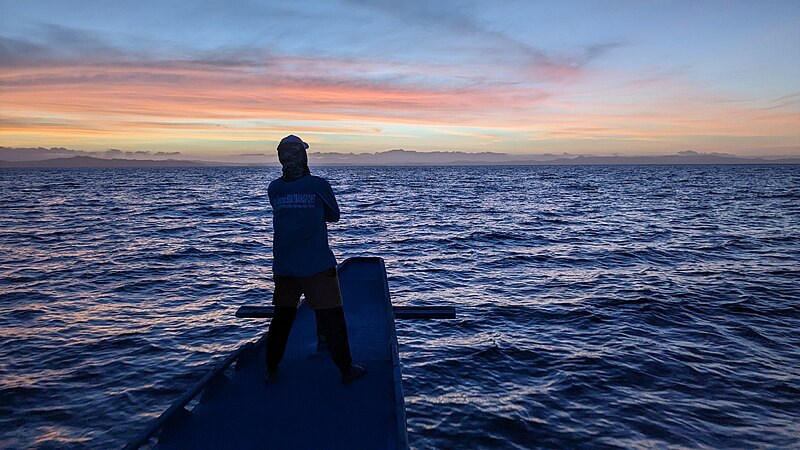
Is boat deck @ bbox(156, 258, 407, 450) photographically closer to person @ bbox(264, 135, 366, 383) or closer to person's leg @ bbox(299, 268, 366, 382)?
person's leg @ bbox(299, 268, 366, 382)

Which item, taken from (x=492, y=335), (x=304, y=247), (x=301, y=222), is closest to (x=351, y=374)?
(x=304, y=247)

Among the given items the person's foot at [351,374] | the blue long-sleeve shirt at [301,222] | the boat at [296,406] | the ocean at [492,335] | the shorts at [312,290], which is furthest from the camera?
the ocean at [492,335]

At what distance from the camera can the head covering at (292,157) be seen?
15.2 feet

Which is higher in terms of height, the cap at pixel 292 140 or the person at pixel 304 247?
the cap at pixel 292 140

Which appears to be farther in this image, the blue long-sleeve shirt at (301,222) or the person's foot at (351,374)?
the person's foot at (351,374)

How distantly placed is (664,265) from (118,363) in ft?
57.7

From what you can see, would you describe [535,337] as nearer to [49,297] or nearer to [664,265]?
[664,265]

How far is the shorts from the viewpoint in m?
4.73

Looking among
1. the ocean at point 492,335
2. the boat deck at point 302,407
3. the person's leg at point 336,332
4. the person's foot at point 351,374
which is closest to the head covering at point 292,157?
the person's leg at point 336,332

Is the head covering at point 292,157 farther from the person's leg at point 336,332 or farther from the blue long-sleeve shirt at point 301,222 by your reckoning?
the person's leg at point 336,332

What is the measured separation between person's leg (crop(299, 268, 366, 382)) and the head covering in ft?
3.42

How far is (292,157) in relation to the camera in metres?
4.64

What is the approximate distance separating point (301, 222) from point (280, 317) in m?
1.10

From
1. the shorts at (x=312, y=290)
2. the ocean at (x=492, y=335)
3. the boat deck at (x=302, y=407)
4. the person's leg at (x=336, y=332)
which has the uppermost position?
the shorts at (x=312, y=290)
